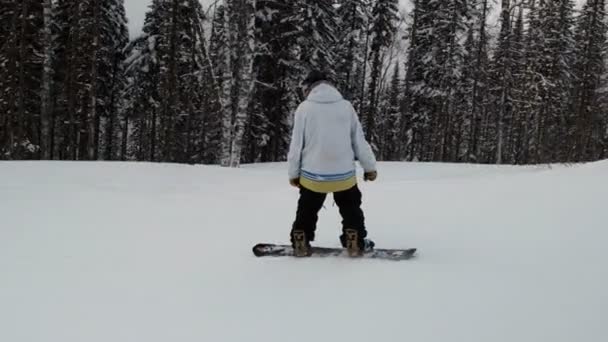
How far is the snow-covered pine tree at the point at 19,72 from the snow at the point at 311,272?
19734mm

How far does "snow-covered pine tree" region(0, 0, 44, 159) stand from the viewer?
24484 millimetres

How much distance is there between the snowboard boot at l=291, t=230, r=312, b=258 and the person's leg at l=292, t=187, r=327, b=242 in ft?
0.15

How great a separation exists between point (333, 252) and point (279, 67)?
79.8ft

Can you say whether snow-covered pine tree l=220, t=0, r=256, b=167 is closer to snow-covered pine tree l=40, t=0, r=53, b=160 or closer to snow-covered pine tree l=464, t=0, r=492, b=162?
snow-covered pine tree l=40, t=0, r=53, b=160

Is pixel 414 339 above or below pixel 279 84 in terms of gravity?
below

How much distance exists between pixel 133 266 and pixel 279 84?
80.0 ft

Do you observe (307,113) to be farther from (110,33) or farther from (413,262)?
(110,33)

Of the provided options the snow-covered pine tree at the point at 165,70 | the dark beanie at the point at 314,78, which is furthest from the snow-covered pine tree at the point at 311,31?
the dark beanie at the point at 314,78

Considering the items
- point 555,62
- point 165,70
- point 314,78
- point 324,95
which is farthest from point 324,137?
point 555,62

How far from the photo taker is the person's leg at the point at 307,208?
191 inches

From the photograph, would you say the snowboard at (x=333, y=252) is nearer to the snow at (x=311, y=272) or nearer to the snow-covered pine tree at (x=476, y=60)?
the snow at (x=311, y=272)

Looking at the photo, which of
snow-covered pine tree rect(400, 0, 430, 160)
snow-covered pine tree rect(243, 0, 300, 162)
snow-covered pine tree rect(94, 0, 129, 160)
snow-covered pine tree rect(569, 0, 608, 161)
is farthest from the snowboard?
snow-covered pine tree rect(569, 0, 608, 161)

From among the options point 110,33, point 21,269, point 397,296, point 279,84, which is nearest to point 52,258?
point 21,269

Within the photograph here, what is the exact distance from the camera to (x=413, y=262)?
14.8 feet
